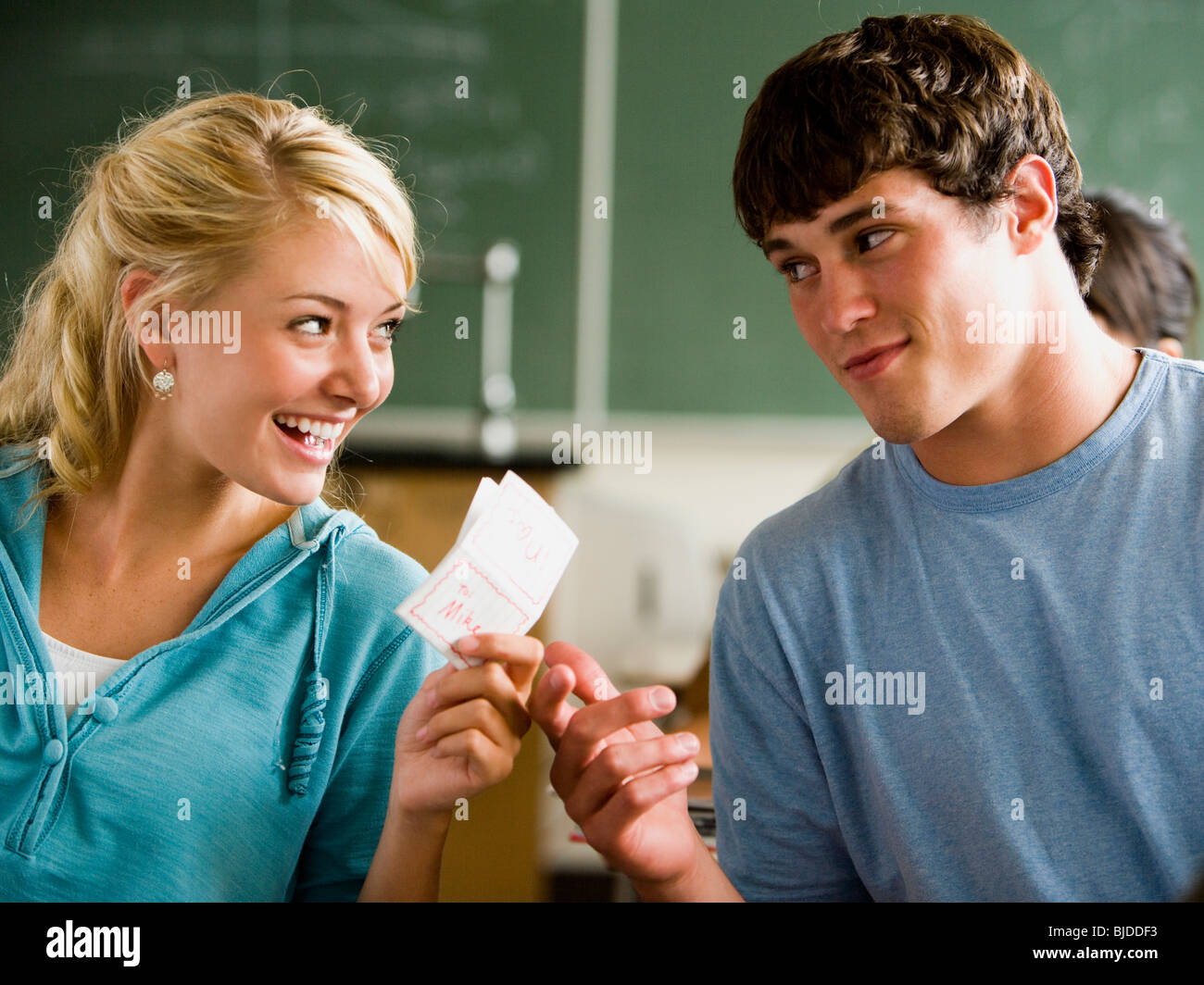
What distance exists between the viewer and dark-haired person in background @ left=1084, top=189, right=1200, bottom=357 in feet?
5.24

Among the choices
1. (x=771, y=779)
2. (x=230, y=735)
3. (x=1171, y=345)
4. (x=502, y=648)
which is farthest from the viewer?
(x=1171, y=345)

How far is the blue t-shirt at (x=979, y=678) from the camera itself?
0.89 m

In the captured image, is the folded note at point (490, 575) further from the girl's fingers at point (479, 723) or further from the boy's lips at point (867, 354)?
the boy's lips at point (867, 354)

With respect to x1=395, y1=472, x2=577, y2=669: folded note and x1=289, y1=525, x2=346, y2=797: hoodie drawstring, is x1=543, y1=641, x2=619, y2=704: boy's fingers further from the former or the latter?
x1=289, y1=525, x2=346, y2=797: hoodie drawstring

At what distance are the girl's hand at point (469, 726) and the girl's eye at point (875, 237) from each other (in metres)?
0.47

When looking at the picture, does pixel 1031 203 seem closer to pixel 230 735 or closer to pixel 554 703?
pixel 554 703

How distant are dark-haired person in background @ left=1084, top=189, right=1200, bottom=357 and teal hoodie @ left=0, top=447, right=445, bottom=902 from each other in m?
1.18

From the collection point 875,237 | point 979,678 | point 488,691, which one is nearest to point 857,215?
point 875,237

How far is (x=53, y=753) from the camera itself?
0.87 m

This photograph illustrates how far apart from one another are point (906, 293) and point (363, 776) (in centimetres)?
66

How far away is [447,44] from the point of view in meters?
1.80

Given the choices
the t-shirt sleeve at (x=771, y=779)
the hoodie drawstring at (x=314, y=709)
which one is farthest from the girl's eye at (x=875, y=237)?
the hoodie drawstring at (x=314, y=709)

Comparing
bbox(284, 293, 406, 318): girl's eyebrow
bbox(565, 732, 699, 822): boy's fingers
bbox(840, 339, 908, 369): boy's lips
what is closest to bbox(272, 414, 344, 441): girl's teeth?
bbox(284, 293, 406, 318): girl's eyebrow
